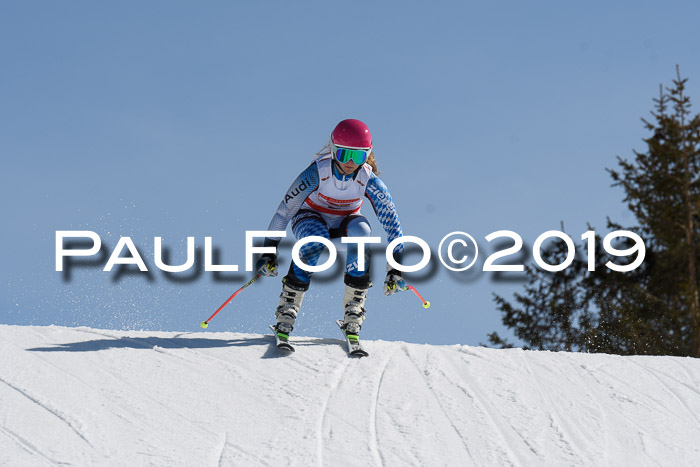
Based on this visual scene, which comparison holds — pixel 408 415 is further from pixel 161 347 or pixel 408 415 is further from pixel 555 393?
pixel 161 347

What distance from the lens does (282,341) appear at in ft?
20.9

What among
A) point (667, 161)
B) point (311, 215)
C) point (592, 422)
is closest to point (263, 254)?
point (311, 215)

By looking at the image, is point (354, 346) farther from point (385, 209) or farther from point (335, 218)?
point (385, 209)

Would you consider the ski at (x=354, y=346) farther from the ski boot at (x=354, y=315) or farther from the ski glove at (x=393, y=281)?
the ski glove at (x=393, y=281)

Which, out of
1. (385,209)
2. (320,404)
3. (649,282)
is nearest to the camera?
(320,404)

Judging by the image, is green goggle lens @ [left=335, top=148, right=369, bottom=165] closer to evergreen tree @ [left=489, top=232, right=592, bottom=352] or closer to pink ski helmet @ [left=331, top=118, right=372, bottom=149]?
pink ski helmet @ [left=331, top=118, right=372, bottom=149]

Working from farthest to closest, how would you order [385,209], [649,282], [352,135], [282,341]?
[649,282] → [385,209] → [282,341] → [352,135]

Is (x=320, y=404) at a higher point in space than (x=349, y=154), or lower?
lower

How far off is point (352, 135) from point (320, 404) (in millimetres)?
2195

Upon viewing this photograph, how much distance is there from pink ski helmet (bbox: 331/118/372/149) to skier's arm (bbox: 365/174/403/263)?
401 millimetres

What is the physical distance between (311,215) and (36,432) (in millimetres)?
2783

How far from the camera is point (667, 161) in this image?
1858cm

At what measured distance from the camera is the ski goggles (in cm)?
614

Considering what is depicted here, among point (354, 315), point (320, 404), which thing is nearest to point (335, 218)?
point (354, 315)
